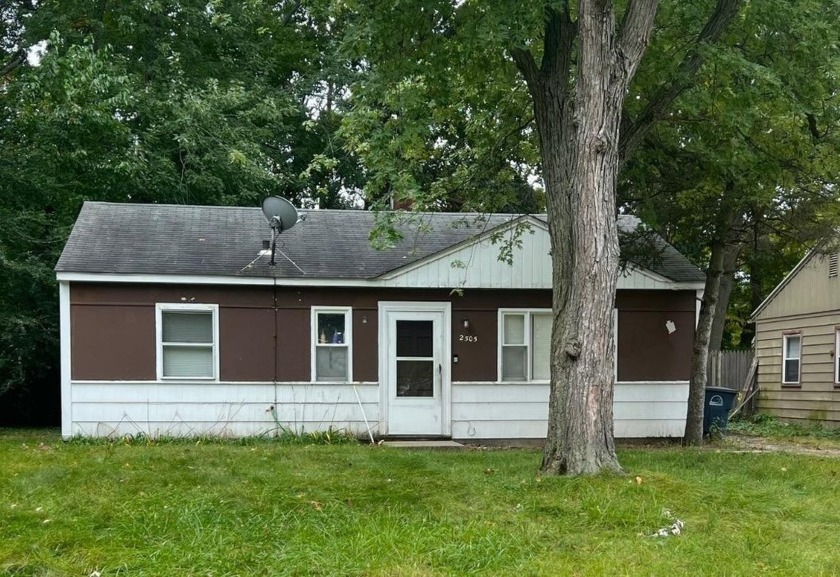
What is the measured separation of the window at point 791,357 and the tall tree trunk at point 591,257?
Answer: 1237 centimetres

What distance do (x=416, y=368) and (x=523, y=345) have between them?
1.64m

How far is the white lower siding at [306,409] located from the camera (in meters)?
10.8

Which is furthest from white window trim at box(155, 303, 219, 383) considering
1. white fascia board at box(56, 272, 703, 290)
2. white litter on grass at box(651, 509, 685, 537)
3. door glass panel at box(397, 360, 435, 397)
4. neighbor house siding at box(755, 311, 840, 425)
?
neighbor house siding at box(755, 311, 840, 425)

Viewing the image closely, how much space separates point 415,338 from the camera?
1147 centimetres

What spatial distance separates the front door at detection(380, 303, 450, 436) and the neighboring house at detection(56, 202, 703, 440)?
21 mm

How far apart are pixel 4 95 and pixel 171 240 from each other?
591 centimetres

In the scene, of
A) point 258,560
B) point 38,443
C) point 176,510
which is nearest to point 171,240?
point 38,443

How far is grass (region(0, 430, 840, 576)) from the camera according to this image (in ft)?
14.8

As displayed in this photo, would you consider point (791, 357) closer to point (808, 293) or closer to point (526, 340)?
point (808, 293)

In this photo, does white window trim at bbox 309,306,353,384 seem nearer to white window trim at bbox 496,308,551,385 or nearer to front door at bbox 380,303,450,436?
front door at bbox 380,303,450,436

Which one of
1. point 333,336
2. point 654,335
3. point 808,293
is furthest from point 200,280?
point 808,293

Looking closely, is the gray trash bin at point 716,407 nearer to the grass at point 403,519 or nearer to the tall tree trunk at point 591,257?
the grass at point 403,519

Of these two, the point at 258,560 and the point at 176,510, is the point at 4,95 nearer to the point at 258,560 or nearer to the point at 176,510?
the point at 176,510

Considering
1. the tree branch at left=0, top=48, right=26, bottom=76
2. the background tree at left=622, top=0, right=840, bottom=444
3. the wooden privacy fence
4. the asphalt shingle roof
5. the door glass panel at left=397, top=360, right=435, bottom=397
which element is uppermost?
the tree branch at left=0, top=48, right=26, bottom=76
